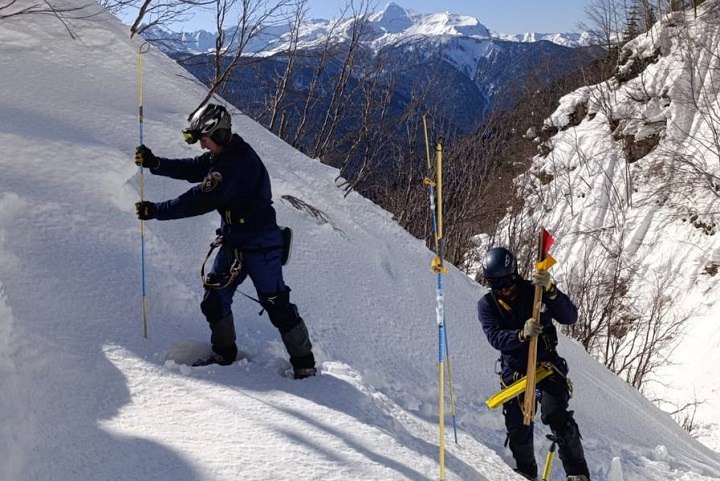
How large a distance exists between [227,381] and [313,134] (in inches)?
622

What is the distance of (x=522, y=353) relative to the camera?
423 cm

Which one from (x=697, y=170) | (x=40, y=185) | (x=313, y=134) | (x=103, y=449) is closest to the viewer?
(x=103, y=449)

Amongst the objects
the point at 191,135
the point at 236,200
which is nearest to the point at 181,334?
the point at 236,200

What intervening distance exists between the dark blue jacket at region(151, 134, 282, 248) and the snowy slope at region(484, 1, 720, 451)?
1515 centimetres

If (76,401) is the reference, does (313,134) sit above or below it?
above

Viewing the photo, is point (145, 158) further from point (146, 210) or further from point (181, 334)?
point (181, 334)

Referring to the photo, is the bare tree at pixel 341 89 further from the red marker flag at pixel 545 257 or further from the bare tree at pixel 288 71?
the red marker flag at pixel 545 257

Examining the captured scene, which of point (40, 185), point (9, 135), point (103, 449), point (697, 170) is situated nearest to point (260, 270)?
point (103, 449)

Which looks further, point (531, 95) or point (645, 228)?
point (531, 95)

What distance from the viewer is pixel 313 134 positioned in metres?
19.2

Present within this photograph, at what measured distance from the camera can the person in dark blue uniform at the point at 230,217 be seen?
3871 mm

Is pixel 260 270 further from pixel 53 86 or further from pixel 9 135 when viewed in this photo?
pixel 53 86

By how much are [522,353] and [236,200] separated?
2261 mm

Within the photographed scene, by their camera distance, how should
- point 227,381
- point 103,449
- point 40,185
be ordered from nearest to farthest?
point 103,449 < point 227,381 < point 40,185
